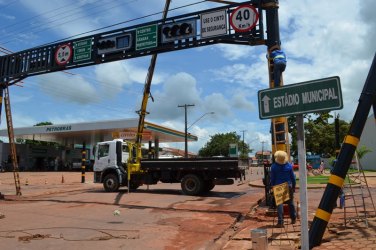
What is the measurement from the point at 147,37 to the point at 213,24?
2.69 metres

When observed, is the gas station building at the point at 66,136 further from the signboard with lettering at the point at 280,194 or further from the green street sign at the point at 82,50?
the signboard with lettering at the point at 280,194

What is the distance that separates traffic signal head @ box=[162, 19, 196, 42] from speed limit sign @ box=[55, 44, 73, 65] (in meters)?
4.58

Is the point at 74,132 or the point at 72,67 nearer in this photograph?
the point at 72,67

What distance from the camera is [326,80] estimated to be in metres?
4.72

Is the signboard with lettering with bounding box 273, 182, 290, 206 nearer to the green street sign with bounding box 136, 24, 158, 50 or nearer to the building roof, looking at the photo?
the green street sign with bounding box 136, 24, 158, 50

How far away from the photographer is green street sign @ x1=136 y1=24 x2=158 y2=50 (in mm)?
14498

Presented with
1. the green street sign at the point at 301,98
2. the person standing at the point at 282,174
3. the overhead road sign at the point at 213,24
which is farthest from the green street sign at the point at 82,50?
the green street sign at the point at 301,98

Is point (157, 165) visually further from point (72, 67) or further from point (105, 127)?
point (105, 127)

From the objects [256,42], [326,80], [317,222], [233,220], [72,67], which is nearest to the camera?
[326,80]

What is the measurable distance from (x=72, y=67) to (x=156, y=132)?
2993 centimetres

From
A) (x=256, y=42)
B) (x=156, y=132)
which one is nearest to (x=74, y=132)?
(x=156, y=132)

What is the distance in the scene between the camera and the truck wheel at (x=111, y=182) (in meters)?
19.5

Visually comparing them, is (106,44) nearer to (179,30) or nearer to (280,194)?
(179,30)

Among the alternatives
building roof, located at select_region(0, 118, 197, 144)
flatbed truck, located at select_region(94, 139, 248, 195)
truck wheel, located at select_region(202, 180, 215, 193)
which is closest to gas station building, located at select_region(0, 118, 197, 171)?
building roof, located at select_region(0, 118, 197, 144)
